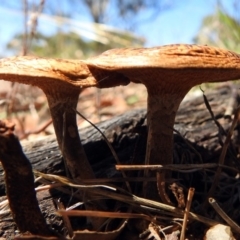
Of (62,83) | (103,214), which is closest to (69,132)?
(62,83)

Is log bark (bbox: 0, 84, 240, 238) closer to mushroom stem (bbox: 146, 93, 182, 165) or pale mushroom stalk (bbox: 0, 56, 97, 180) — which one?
mushroom stem (bbox: 146, 93, 182, 165)

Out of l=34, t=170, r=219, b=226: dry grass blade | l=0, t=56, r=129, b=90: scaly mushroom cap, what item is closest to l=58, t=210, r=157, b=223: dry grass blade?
l=34, t=170, r=219, b=226: dry grass blade

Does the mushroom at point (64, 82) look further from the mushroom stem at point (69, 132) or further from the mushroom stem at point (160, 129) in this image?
the mushroom stem at point (160, 129)

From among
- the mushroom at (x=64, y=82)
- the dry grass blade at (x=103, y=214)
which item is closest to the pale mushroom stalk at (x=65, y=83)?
the mushroom at (x=64, y=82)

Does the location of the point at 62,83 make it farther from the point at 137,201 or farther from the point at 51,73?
the point at 137,201

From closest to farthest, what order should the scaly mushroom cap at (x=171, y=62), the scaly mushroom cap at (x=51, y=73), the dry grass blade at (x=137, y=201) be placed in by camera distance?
the scaly mushroom cap at (x=171, y=62) < the scaly mushroom cap at (x=51, y=73) < the dry grass blade at (x=137, y=201)

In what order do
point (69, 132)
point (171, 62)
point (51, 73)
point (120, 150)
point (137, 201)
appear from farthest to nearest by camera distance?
point (120, 150)
point (69, 132)
point (137, 201)
point (51, 73)
point (171, 62)
